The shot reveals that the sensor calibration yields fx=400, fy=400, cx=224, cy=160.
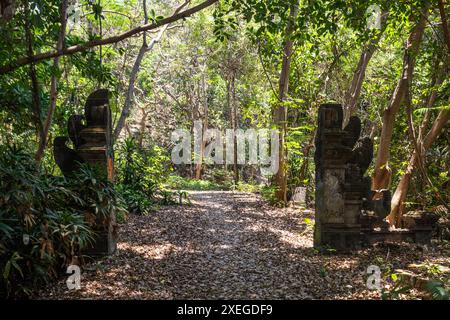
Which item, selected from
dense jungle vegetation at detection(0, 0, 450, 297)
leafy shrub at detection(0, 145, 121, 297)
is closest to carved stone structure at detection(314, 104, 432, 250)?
dense jungle vegetation at detection(0, 0, 450, 297)

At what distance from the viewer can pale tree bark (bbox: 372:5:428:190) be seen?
799 centimetres

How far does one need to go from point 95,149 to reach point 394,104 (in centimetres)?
609

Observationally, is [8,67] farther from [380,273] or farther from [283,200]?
[283,200]

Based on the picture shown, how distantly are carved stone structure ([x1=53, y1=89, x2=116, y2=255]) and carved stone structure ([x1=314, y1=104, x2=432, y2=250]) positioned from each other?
12.4 feet

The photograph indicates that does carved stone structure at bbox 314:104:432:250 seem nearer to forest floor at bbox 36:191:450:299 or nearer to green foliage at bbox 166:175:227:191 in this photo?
forest floor at bbox 36:191:450:299

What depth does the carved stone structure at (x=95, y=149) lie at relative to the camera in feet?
21.9

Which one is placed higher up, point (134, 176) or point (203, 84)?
point (203, 84)

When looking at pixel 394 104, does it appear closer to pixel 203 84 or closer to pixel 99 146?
pixel 99 146

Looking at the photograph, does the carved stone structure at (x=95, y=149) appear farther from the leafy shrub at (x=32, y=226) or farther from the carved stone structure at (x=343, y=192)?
the carved stone structure at (x=343, y=192)

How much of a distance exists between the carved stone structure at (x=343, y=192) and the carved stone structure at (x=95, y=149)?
3776 mm

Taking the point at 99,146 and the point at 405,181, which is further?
the point at 405,181

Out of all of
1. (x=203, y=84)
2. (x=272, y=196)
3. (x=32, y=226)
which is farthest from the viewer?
(x=203, y=84)

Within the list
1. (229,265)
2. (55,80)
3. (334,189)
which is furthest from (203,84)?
(229,265)

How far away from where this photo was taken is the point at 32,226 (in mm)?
5082
